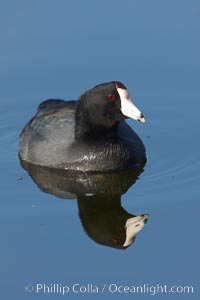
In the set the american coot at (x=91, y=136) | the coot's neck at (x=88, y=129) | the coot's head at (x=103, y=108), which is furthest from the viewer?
the coot's neck at (x=88, y=129)

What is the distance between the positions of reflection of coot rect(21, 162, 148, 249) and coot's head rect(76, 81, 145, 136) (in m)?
0.50

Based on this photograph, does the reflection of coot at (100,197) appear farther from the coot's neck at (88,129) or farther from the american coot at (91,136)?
the coot's neck at (88,129)

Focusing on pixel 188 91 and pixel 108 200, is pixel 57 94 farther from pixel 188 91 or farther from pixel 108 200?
pixel 108 200

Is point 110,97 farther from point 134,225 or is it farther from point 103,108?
point 134,225

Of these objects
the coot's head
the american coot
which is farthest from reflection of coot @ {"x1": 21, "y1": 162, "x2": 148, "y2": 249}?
the coot's head

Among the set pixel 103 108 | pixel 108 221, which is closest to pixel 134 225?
pixel 108 221

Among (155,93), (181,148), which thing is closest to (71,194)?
(181,148)

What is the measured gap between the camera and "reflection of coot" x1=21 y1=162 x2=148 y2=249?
1172 centimetres

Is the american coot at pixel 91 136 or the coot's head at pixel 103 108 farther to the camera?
the american coot at pixel 91 136

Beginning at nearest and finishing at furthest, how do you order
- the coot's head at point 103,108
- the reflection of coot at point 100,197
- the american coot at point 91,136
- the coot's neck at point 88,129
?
the reflection of coot at point 100,197 < the coot's head at point 103,108 < the american coot at point 91,136 < the coot's neck at point 88,129

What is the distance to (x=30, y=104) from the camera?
14539mm

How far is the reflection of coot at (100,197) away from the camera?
1172 centimetres

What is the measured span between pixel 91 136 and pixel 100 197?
2.74 feet

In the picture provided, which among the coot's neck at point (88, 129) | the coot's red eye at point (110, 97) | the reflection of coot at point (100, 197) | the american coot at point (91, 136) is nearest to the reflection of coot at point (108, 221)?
the reflection of coot at point (100, 197)
